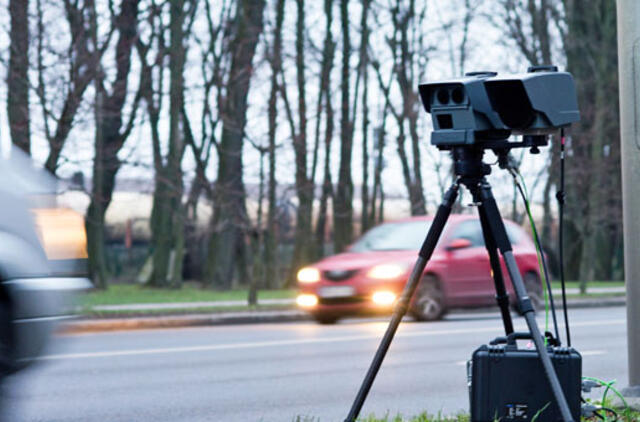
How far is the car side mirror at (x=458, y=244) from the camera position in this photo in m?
16.6

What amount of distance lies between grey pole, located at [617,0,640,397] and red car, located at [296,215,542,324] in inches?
358

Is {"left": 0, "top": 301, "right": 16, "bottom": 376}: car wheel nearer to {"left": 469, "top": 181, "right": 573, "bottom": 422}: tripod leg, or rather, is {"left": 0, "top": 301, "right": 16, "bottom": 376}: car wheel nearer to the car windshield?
{"left": 469, "top": 181, "right": 573, "bottom": 422}: tripod leg

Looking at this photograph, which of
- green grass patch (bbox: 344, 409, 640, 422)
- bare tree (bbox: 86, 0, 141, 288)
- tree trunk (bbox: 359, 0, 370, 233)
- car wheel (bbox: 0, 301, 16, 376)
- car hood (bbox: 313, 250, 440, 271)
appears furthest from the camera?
tree trunk (bbox: 359, 0, 370, 233)

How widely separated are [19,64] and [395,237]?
7183 millimetres

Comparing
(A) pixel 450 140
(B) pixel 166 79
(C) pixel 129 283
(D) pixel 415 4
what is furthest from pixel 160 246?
(A) pixel 450 140

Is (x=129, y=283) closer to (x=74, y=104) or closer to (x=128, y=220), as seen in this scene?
(x=128, y=220)

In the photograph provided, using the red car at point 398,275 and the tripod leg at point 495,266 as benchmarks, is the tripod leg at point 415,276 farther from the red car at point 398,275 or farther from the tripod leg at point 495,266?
the red car at point 398,275

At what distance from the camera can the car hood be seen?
16.0 m

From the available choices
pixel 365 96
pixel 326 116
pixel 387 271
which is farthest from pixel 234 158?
pixel 387 271

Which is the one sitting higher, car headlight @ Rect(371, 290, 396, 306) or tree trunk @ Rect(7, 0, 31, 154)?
tree trunk @ Rect(7, 0, 31, 154)

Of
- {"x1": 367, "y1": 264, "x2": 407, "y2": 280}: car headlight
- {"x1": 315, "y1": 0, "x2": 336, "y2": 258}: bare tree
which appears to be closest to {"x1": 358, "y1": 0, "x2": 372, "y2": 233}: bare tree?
{"x1": 315, "y1": 0, "x2": 336, "y2": 258}: bare tree

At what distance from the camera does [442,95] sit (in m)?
4.94

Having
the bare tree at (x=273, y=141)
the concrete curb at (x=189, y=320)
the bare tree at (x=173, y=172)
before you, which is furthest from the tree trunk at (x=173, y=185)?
the concrete curb at (x=189, y=320)

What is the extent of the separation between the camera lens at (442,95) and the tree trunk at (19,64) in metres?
15.4
